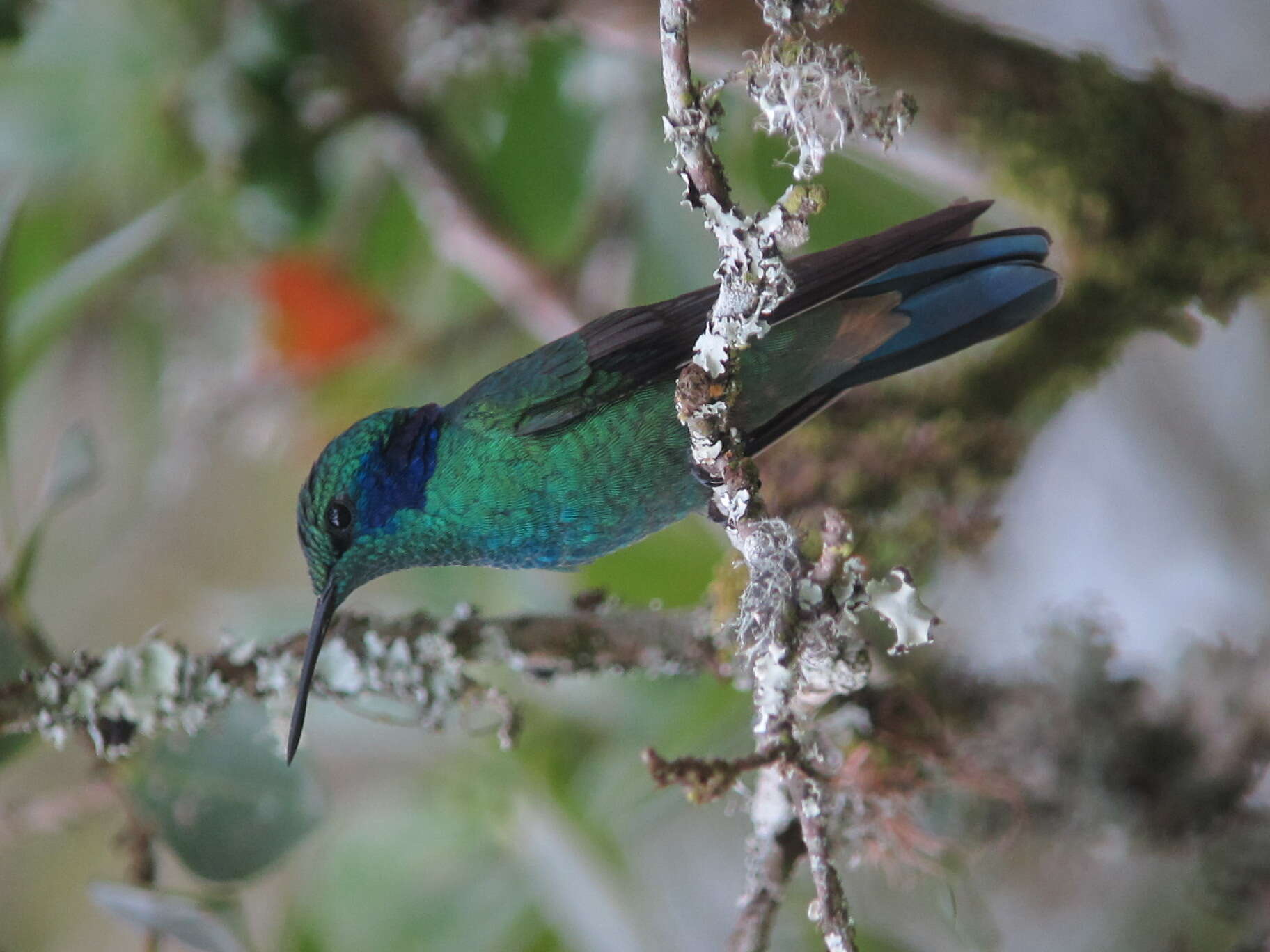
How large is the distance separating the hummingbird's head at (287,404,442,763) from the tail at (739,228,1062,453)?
1.17ft

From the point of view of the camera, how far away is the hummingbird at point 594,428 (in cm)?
110

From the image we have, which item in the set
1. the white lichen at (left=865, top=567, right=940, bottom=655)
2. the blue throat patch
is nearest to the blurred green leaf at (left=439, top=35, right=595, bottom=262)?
the blue throat patch

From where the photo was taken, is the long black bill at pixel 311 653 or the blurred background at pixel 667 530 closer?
the long black bill at pixel 311 653

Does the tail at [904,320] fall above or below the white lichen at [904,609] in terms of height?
above

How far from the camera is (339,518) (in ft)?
3.76

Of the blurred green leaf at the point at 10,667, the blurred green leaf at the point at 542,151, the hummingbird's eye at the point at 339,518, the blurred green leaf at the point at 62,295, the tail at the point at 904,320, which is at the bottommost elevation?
the blurred green leaf at the point at 10,667

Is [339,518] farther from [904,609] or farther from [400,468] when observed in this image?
[904,609]

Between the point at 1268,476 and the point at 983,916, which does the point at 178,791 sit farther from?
the point at 1268,476

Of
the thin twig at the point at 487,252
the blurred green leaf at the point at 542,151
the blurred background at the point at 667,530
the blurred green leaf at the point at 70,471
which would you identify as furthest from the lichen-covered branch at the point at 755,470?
the blurred green leaf at the point at 542,151

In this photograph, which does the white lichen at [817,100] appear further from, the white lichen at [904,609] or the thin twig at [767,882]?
the thin twig at [767,882]

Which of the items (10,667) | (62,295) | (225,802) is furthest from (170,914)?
(62,295)

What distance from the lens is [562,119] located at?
2.14 metres

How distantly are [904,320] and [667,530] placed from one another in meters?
0.73

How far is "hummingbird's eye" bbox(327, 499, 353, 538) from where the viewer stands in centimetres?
114
